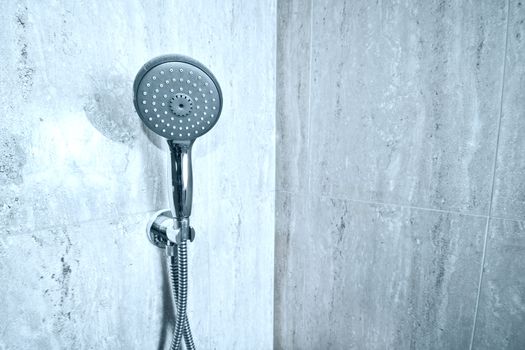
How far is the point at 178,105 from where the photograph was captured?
396 mm

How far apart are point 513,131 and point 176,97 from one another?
50 centimetres

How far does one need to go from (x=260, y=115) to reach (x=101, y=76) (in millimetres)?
346

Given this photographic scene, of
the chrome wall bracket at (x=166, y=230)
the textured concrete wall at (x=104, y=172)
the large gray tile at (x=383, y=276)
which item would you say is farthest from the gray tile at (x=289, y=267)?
the chrome wall bracket at (x=166, y=230)

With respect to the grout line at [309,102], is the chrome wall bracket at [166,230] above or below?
below

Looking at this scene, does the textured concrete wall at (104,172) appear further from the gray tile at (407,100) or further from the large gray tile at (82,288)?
the gray tile at (407,100)

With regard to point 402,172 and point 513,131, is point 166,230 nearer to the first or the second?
point 402,172

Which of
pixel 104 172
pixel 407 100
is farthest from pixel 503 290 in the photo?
pixel 104 172

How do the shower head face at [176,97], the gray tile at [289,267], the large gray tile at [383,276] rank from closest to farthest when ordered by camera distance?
the shower head face at [176,97] < the large gray tile at [383,276] < the gray tile at [289,267]

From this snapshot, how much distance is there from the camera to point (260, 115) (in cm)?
68

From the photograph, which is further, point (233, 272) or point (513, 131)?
point (233, 272)

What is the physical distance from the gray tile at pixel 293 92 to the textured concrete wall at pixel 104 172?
2.2 inches

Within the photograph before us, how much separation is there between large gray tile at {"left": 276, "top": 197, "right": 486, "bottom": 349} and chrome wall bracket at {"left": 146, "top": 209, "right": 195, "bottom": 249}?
32cm

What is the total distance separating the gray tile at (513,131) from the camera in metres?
0.41

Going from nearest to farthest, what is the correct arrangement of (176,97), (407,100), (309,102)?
(176,97)
(407,100)
(309,102)
